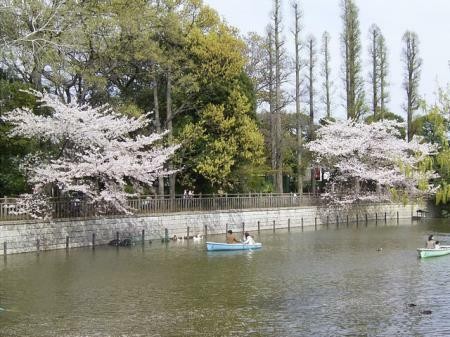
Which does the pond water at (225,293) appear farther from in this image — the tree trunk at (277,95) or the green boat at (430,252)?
the tree trunk at (277,95)

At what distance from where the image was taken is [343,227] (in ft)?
154

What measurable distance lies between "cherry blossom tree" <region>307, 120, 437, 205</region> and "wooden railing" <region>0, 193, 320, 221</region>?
3498 mm

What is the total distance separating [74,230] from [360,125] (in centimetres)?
3106

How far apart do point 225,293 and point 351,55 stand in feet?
136

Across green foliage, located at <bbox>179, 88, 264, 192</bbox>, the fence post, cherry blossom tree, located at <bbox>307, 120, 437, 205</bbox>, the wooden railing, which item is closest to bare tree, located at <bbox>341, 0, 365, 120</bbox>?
cherry blossom tree, located at <bbox>307, 120, 437, 205</bbox>

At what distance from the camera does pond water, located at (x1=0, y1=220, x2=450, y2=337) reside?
14.2 m

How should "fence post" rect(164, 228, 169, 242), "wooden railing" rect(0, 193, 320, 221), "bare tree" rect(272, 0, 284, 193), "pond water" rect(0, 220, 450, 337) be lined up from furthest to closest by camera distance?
1. "bare tree" rect(272, 0, 284, 193)
2. "fence post" rect(164, 228, 169, 242)
3. "wooden railing" rect(0, 193, 320, 221)
4. "pond water" rect(0, 220, 450, 337)

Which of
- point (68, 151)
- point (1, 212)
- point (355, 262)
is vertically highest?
point (68, 151)

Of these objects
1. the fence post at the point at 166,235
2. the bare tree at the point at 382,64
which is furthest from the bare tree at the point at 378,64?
the fence post at the point at 166,235

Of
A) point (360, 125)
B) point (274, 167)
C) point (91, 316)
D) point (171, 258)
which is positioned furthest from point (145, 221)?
point (360, 125)

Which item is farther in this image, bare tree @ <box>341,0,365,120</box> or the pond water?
bare tree @ <box>341,0,365,120</box>

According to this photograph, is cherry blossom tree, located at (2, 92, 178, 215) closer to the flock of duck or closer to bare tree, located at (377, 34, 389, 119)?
the flock of duck

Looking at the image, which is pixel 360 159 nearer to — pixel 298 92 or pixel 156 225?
pixel 298 92

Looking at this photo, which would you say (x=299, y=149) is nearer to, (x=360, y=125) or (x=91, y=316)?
(x=360, y=125)
